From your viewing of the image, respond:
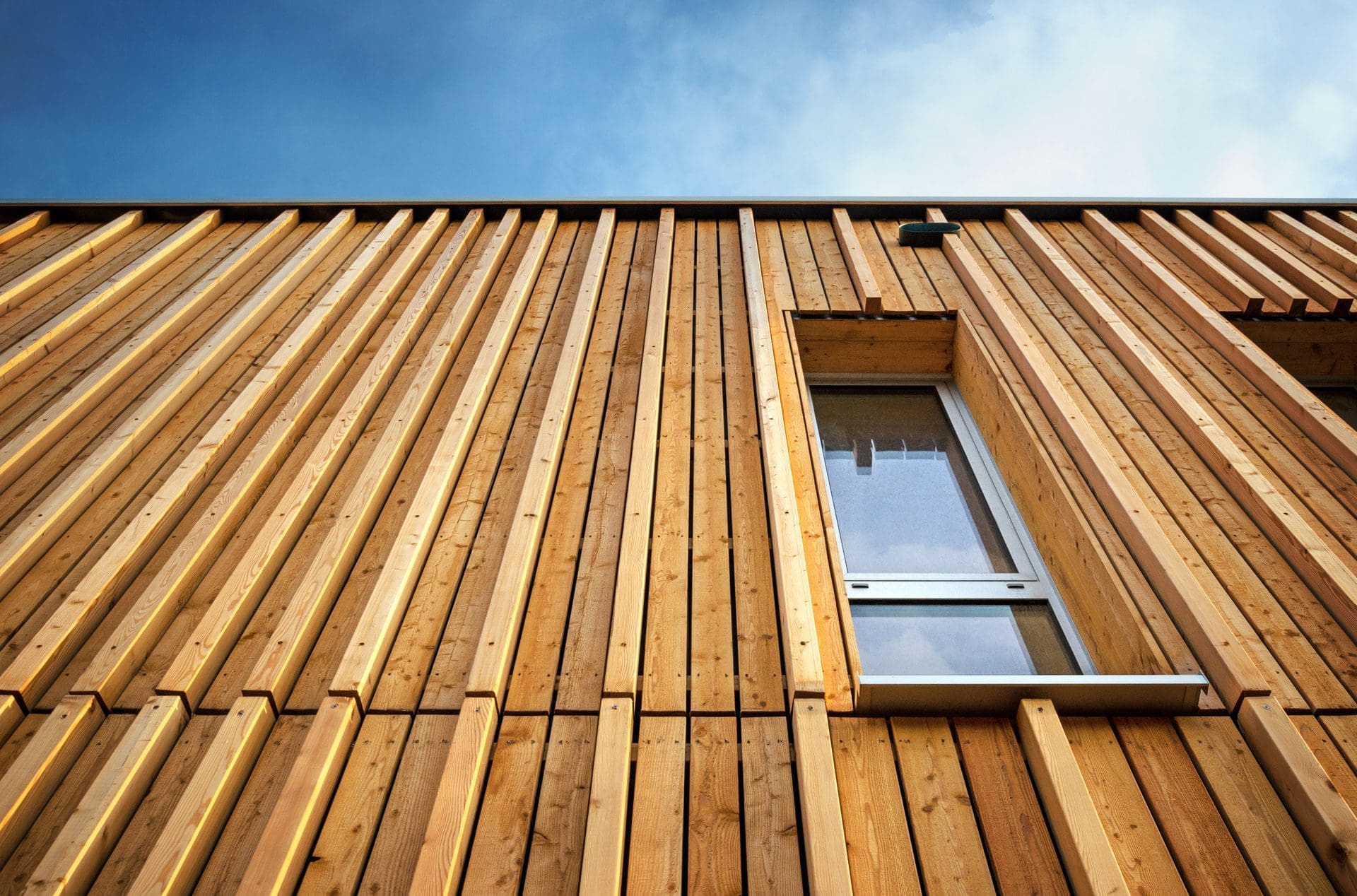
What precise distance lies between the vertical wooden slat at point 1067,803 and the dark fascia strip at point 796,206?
3746 millimetres

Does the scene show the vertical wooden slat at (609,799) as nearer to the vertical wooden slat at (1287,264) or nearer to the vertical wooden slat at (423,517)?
the vertical wooden slat at (423,517)

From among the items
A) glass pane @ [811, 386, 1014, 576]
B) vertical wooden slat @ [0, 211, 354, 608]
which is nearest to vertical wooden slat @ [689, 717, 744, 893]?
glass pane @ [811, 386, 1014, 576]

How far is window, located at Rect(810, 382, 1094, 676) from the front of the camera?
249 centimetres

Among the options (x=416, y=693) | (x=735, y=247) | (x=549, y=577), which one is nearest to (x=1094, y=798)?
(x=549, y=577)

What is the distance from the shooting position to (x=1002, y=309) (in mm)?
3666

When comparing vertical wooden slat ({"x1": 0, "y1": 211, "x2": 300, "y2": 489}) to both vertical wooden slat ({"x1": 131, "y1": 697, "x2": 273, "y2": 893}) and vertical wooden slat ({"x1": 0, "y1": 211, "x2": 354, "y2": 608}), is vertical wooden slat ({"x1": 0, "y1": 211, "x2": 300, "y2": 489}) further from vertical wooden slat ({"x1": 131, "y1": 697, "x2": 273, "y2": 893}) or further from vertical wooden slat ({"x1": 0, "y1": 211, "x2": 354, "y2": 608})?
vertical wooden slat ({"x1": 131, "y1": 697, "x2": 273, "y2": 893})

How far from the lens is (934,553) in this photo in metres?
2.87

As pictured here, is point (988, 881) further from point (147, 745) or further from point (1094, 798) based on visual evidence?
point (147, 745)

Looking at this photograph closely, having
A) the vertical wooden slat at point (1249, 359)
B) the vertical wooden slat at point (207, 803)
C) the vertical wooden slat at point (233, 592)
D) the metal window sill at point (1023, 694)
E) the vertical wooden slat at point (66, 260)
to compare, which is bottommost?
the vertical wooden slat at point (207, 803)

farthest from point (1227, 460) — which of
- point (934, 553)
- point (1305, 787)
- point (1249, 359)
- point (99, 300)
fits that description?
point (99, 300)

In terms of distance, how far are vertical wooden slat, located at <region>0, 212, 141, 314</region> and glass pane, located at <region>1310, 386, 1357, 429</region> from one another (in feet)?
21.6

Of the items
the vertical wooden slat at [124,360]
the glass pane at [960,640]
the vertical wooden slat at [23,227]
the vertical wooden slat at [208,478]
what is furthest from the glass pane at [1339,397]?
the vertical wooden slat at [23,227]

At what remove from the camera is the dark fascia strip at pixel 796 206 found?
16.2ft

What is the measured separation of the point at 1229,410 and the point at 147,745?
3764 mm
